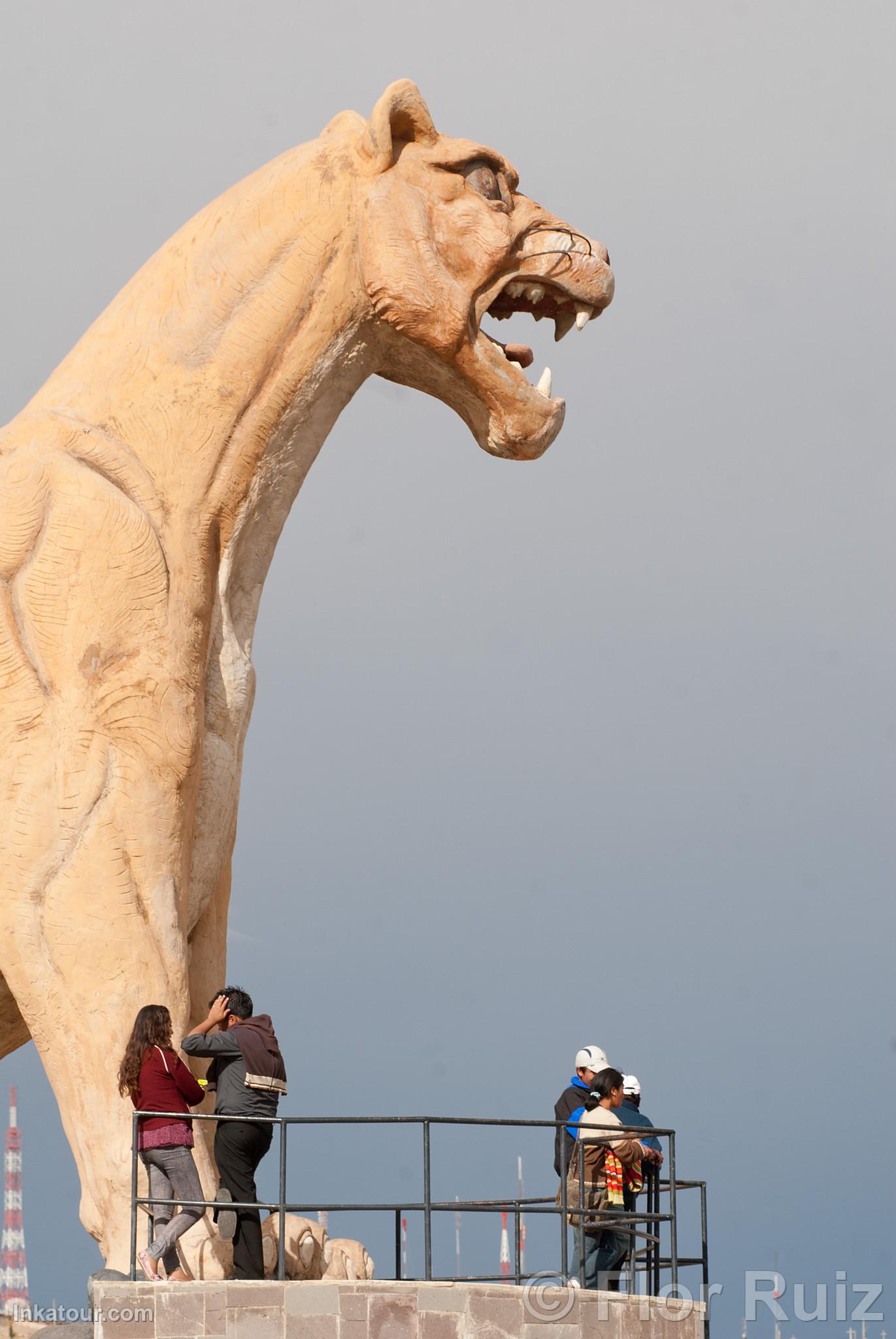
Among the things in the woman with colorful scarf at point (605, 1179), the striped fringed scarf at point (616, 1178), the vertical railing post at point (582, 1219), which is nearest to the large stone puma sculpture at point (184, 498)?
the vertical railing post at point (582, 1219)

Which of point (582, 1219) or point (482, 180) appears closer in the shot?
point (582, 1219)

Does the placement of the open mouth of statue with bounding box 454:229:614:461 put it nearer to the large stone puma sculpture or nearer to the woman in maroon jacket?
the large stone puma sculpture

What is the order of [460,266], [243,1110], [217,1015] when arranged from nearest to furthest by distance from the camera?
[243,1110], [217,1015], [460,266]

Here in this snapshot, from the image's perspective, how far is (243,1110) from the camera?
11070 millimetres

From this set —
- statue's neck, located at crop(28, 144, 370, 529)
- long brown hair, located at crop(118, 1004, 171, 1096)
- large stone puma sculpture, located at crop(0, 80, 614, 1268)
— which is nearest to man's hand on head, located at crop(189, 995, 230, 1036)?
large stone puma sculpture, located at crop(0, 80, 614, 1268)

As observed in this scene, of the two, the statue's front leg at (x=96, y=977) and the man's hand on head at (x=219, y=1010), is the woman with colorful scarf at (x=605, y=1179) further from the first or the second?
the statue's front leg at (x=96, y=977)

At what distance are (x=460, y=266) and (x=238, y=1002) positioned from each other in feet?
14.8

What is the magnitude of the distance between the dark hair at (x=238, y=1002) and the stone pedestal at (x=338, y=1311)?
1.46 m

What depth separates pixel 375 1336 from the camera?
34.7 feet

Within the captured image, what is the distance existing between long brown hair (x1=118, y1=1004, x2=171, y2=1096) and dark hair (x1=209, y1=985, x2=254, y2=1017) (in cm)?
54

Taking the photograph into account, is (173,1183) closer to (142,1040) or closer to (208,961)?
(142,1040)

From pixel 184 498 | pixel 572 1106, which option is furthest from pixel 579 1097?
pixel 184 498

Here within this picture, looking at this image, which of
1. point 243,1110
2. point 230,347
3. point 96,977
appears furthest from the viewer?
point 230,347

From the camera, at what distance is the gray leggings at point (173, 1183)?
10.8 metres
